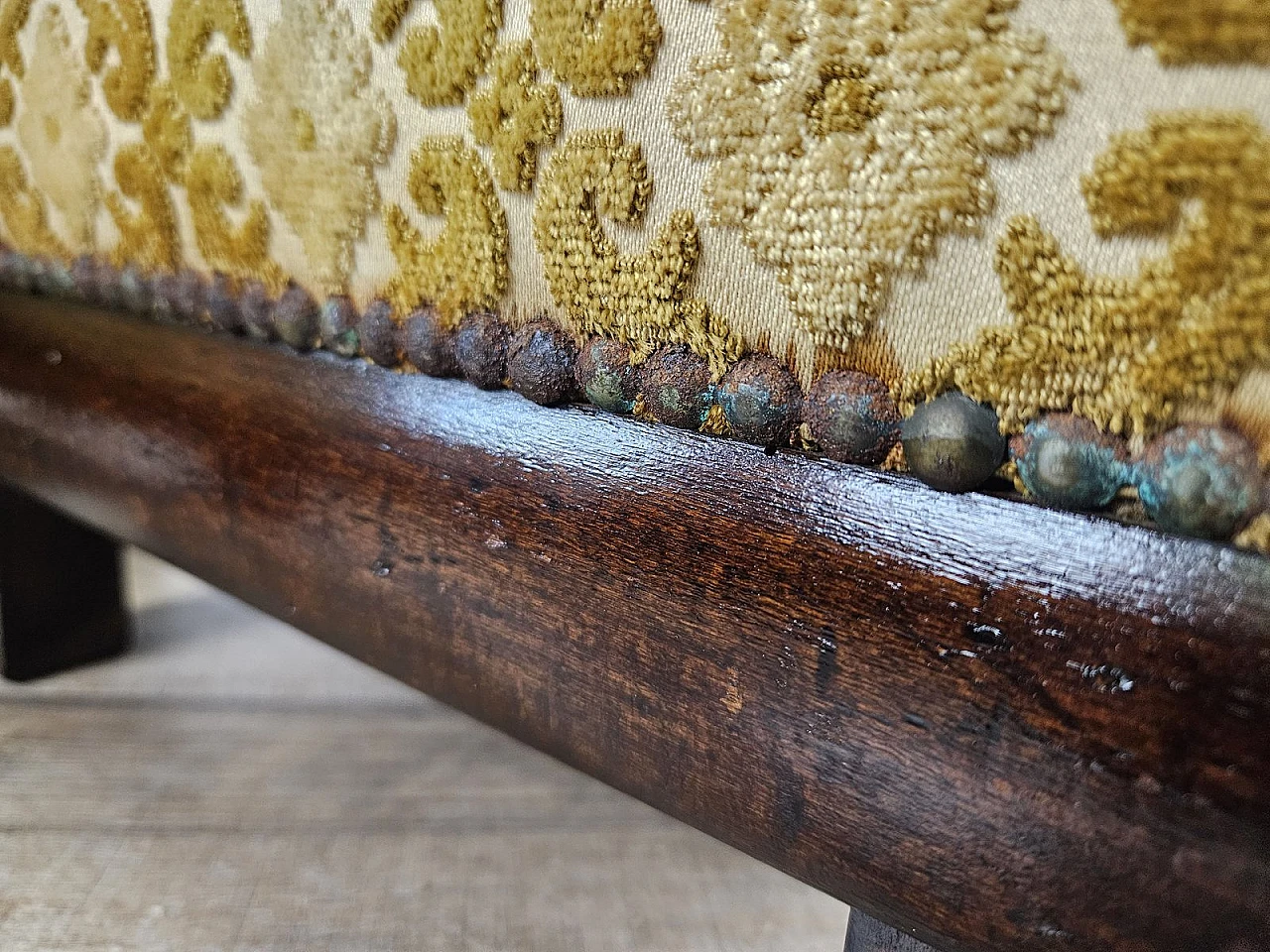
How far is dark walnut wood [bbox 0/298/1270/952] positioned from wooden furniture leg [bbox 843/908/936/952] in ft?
0.12

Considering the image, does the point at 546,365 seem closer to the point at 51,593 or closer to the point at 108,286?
the point at 108,286

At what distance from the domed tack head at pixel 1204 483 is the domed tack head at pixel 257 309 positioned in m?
0.36

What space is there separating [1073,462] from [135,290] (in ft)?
1.52

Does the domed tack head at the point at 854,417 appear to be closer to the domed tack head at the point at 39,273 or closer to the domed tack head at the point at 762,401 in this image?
the domed tack head at the point at 762,401

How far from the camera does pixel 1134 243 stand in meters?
0.22

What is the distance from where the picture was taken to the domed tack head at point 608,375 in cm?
31

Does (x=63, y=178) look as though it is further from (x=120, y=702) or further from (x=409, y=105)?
(x=120, y=702)

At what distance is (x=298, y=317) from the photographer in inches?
16.5

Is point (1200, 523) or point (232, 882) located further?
point (232, 882)

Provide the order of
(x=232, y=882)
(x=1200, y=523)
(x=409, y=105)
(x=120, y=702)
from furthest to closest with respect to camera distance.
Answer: (x=120, y=702), (x=232, y=882), (x=409, y=105), (x=1200, y=523)

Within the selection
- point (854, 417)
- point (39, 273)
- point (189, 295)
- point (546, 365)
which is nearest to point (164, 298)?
point (189, 295)

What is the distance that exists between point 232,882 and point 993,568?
443 millimetres

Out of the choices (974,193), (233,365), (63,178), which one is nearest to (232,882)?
(233,365)

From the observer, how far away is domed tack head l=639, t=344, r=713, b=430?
296 millimetres
